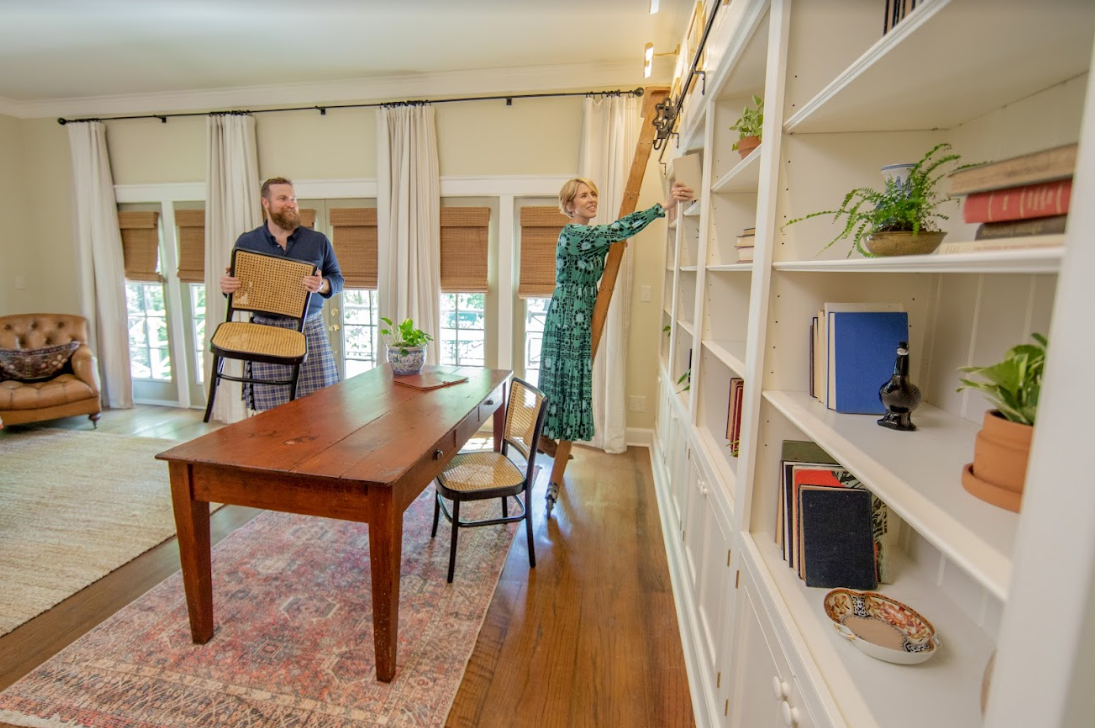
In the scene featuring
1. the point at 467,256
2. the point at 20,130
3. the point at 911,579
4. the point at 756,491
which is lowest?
the point at 911,579

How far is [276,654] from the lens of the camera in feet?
5.56

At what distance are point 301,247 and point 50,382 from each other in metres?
2.79

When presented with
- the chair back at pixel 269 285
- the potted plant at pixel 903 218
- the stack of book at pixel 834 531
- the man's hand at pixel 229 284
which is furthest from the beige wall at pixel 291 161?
the potted plant at pixel 903 218

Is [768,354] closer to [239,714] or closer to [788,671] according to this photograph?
[788,671]

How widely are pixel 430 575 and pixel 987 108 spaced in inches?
90.9

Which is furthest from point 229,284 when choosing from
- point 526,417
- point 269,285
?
point 526,417

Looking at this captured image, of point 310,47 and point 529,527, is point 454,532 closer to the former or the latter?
point 529,527

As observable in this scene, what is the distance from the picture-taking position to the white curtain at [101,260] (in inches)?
170

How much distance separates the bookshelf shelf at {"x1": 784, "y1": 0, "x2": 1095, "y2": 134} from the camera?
27.3 inches

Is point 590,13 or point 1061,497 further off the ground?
point 590,13

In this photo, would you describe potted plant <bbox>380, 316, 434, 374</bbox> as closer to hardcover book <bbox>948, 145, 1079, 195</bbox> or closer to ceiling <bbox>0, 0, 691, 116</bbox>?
ceiling <bbox>0, 0, 691, 116</bbox>

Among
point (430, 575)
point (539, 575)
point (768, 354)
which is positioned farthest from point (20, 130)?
point (768, 354)

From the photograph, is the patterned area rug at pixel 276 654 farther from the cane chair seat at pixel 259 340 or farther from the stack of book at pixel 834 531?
the stack of book at pixel 834 531

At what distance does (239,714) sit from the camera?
57.9 inches
